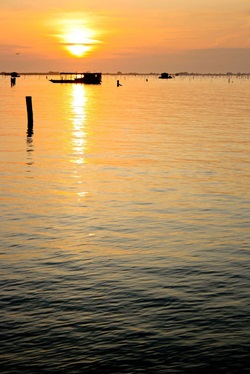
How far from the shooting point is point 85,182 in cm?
3306

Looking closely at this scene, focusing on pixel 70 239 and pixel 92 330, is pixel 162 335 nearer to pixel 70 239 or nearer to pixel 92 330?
pixel 92 330

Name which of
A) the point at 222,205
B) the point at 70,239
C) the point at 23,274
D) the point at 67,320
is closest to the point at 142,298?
the point at 67,320

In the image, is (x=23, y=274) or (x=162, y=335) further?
(x=23, y=274)

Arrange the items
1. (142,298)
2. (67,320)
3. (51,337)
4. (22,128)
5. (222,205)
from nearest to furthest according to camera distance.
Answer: (51,337), (67,320), (142,298), (222,205), (22,128)

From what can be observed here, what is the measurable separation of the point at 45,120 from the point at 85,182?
44.3m

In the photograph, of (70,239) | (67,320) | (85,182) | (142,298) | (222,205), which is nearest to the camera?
(67,320)

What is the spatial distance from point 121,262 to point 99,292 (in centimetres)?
285

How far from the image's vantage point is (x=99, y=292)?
1586cm

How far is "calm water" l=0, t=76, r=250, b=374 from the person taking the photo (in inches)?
493

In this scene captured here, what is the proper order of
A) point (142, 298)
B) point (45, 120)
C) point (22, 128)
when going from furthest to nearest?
point (45, 120), point (22, 128), point (142, 298)

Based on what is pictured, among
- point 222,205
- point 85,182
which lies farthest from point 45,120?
point 222,205

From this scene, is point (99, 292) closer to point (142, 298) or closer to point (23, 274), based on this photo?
point (142, 298)

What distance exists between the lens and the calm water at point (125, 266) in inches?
493

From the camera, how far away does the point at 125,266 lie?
1823cm
